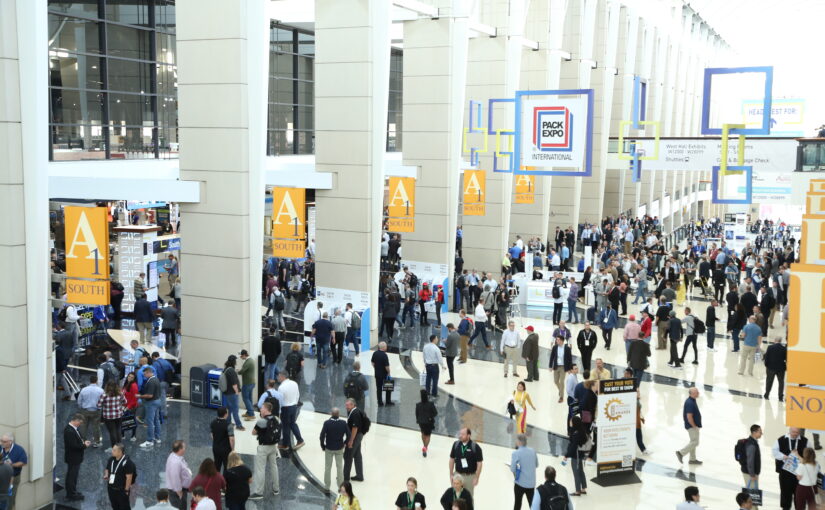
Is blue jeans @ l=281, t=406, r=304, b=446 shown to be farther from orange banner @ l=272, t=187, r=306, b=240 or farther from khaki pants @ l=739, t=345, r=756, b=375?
khaki pants @ l=739, t=345, r=756, b=375

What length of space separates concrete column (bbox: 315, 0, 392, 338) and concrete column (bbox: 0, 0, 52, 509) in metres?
9.25

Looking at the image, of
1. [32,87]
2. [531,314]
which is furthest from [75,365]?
[531,314]

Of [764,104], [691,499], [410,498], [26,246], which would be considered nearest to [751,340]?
[764,104]

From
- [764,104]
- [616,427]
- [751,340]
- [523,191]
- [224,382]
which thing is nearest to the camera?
[616,427]

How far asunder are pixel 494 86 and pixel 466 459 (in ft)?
59.7

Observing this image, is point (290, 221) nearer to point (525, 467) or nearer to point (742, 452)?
point (525, 467)

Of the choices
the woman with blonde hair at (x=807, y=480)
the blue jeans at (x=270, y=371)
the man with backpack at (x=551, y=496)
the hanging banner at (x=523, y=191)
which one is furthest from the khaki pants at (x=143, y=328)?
the hanging banner at (x=523, y=191)

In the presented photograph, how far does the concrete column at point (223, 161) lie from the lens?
14453 mm

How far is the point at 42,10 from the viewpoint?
384 inches

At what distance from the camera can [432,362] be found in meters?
14.5

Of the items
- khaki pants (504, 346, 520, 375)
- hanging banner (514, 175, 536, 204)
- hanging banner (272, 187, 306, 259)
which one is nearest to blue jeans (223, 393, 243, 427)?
hanging banner (272, 187, 306, 259)

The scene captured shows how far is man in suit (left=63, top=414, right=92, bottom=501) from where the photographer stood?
1021 centimetres

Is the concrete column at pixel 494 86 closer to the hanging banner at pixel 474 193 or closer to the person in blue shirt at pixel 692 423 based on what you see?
the hanging banner at pixel 474 193

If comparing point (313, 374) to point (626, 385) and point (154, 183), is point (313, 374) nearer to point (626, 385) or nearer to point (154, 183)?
point (154, 183)
